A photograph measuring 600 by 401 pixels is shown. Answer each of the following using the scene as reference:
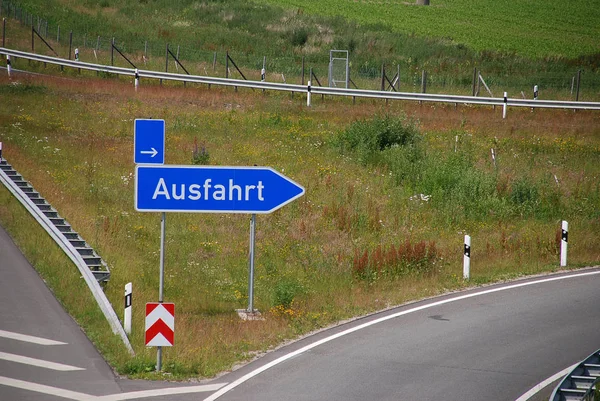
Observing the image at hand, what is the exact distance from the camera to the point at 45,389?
11.3 m

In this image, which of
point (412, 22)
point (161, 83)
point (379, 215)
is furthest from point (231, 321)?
point (412, 22)

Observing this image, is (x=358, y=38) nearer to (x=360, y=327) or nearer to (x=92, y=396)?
(x=360, y=327)

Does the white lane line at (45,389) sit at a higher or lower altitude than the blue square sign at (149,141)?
lower

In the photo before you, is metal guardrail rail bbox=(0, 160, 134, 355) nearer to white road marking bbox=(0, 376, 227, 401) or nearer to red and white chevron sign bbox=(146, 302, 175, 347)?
red and white chevron sign bbox=(146, 302, 175, 347)

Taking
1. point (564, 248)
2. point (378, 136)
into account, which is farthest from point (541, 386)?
point (378, 136)

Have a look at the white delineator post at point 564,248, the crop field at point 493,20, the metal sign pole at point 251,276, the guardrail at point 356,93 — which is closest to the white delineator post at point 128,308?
the metal sign pole at point 251,276

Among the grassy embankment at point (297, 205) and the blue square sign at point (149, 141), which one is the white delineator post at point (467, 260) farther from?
the blue square sign at point (149, 141)

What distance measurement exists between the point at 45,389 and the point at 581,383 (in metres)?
6.99

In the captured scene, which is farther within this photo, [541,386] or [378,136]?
[378,136]

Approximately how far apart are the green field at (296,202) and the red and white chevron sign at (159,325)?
1.51 ft

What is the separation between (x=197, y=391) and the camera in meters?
11.6

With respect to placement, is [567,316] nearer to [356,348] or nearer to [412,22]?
[356,348]

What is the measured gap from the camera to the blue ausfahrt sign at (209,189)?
42.4 feet

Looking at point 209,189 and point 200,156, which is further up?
point 200,156
